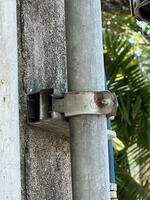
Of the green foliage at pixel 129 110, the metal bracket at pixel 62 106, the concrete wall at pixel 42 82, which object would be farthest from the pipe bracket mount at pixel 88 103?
the green foliage at pixel 129 110

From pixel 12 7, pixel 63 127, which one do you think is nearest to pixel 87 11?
pixel 12 7

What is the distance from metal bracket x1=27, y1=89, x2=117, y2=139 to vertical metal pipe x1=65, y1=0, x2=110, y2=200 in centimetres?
3

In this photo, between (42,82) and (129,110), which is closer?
(42,82)

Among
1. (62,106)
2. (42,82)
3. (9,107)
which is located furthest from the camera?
(42,82)

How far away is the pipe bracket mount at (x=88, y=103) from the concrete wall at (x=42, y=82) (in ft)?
0.44

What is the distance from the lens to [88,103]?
68.1 inches

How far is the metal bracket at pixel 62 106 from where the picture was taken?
5.68ft

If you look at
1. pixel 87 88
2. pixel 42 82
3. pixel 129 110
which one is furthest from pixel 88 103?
pixel 129 110

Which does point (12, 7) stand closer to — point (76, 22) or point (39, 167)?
point (76, 22)

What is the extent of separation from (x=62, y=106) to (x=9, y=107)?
0.61 feet

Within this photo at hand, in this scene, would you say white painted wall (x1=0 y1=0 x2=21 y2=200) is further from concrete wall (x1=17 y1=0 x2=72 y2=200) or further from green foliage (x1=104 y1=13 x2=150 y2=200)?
green foliage (x1=104 y1=13 x2=150 y2=200)

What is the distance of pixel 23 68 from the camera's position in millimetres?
1810

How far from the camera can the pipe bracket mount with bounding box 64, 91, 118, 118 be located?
5.66ft

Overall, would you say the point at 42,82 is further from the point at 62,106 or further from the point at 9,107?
the point at 9,107
